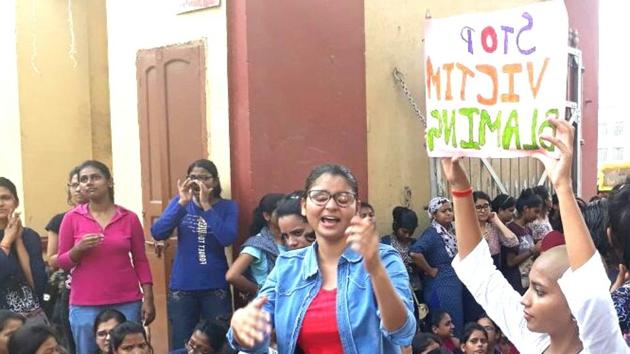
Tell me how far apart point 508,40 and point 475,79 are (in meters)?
0.35

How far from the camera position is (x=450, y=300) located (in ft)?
16.9

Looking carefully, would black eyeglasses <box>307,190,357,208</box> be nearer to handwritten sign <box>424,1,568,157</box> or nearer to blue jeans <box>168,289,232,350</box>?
handwritten sign <box>424,1,568,157</box>

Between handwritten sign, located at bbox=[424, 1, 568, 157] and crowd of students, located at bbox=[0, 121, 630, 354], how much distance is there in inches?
26.3

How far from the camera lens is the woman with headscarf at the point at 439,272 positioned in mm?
5160

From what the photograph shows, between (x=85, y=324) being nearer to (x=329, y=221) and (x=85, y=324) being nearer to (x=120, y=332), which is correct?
(x=120, y=332)

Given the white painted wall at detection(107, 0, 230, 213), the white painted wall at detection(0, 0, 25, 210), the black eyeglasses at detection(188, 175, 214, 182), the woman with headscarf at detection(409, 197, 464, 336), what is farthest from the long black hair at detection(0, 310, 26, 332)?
the white painted wall at detection(0, 0, 25, 210)

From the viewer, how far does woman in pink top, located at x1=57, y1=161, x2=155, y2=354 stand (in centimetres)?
395

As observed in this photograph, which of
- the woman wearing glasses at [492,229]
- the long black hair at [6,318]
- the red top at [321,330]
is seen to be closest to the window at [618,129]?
the woman wearing glasses at [492,229]

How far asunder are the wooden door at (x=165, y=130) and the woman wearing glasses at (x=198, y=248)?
2.02 feet

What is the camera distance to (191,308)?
437 centimetres

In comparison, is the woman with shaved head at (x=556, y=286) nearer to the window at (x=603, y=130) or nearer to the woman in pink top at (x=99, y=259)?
the woman in pink top at (x=99, y=259)

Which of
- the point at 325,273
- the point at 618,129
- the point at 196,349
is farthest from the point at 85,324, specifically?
the point at 618,129

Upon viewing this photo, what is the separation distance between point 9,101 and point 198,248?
3.50m

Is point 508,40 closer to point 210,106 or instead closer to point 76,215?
point 210,106
